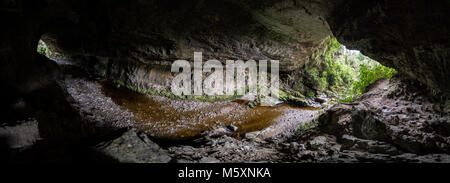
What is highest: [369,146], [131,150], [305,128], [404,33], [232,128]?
[404,33]

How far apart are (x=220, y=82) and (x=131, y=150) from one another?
353 inches

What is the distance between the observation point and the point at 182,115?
26.3 ft

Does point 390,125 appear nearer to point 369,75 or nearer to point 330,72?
point 369,75

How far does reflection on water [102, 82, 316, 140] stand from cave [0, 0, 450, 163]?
0.08 metres

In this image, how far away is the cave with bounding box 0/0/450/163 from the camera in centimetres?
272

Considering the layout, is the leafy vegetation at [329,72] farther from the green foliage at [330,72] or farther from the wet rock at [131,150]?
the wet rock at [131,150]

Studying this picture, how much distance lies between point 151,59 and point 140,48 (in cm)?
74

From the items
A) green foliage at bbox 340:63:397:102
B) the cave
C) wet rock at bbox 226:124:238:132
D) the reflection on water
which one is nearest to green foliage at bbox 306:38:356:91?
the cave

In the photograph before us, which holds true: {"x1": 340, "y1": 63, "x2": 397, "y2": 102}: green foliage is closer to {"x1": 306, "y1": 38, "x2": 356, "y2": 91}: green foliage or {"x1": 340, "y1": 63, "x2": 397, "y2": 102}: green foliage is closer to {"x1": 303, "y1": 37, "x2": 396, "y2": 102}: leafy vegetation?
{"x1": 303, "y1": 37, "x2": 396, "y2": 102}: leafy vegetation

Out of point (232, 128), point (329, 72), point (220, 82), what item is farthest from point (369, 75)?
point (329, 72)

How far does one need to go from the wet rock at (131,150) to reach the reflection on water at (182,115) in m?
3.30
